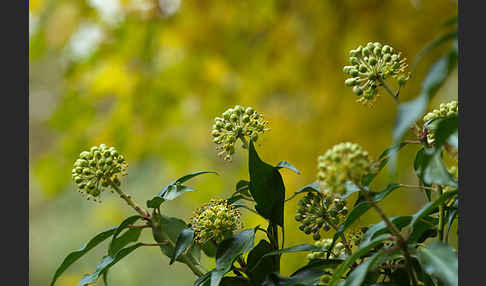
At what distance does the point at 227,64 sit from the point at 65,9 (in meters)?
0.61

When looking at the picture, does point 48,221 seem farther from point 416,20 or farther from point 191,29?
point 416,20

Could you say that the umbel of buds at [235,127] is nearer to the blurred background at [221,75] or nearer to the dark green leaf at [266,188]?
the dark green leaf at [266,188]

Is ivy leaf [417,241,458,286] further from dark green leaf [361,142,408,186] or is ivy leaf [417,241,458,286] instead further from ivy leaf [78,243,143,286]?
ivy leaf [78,243,143,286]

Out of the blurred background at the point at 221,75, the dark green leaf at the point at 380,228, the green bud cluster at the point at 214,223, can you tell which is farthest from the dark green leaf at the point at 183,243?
the blurred background at the point at 221,75

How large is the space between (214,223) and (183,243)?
4cm

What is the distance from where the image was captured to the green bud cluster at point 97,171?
48 centimetres

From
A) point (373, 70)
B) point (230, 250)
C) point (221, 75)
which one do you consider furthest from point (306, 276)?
point (221, 75)

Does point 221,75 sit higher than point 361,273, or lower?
higher

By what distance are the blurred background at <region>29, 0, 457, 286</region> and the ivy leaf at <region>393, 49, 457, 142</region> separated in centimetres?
115

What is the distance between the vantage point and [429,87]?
260mm

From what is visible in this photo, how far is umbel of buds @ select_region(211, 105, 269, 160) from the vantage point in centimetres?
50

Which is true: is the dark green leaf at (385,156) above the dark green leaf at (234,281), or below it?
above

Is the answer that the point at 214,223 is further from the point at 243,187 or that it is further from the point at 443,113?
the point at 443,113

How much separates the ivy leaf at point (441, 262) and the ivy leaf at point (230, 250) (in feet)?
0.48
